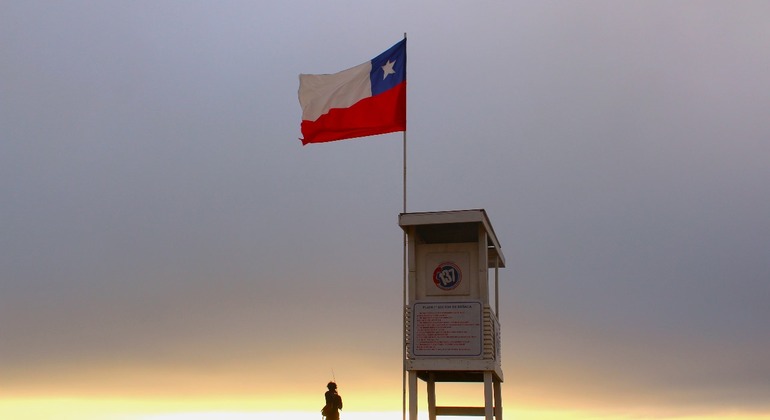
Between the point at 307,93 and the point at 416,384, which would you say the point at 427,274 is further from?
the point at 307,93

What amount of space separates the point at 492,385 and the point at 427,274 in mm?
4638

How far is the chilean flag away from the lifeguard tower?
3712mm

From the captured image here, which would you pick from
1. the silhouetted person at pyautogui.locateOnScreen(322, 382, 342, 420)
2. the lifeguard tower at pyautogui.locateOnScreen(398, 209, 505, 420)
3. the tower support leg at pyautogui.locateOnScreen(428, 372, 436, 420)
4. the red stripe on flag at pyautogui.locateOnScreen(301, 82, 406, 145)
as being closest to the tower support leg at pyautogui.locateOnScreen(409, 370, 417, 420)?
the lifeguard tower at pyautogui.locateOnScreen(398, 209, 505, 420)

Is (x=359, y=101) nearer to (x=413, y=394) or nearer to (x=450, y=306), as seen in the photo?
(x=450, y=306)

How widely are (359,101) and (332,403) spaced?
11.5 meters

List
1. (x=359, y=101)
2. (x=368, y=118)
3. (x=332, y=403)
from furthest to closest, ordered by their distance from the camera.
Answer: (x=359, y=101), (x=368, y=118), (x=332, y=403)

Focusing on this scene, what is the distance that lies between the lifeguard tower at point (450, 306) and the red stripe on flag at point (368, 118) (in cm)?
346

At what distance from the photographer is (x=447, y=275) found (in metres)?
36.9

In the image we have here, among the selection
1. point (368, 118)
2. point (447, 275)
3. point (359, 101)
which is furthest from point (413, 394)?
point (359, 101)

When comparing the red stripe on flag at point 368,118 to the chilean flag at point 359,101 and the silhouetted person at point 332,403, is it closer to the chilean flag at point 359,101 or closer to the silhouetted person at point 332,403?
the chilean flag at point 359,101

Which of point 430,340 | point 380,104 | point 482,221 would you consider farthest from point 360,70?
point 430,340

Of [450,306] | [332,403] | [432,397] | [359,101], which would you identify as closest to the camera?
[332,403]

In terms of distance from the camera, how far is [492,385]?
3662 cm

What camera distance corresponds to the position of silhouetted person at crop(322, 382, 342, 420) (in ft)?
107
